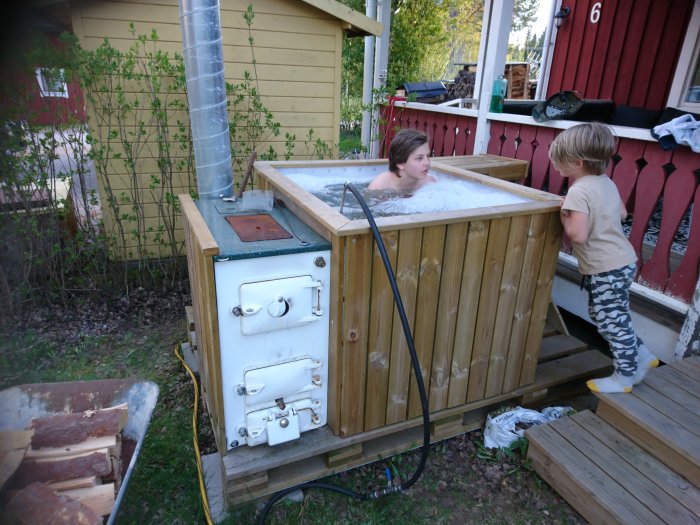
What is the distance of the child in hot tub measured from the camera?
116 inches

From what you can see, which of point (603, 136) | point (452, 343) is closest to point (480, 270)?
point (452, 343)

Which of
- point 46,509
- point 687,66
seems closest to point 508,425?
point 46,509

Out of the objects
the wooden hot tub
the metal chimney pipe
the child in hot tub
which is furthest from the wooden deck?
the metal chimney pipe

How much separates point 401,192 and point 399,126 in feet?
9.55

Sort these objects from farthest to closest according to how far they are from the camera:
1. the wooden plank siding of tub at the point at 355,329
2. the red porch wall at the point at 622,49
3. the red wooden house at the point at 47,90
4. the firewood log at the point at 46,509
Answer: the red porch wall at the point at 622,49, the red wooden house at the point at 47,90, the wooden plank siding of tub at the point at 355,329, the firewood log at the point at 46,509

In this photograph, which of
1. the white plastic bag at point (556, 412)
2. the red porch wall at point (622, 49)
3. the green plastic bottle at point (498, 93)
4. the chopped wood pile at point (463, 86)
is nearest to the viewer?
the white plastic bag at point (556, 412)

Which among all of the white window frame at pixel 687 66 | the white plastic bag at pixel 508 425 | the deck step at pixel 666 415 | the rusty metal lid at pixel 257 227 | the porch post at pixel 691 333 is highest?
the white window frame at pixel 687 66

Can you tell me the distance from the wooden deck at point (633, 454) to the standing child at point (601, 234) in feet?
0.53

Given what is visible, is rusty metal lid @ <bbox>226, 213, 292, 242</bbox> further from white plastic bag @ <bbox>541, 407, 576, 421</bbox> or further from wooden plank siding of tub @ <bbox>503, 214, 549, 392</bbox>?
white plastic bag @ <bbox>541, 407, 576, 421</bbox>

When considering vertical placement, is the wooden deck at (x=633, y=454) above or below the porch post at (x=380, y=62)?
below

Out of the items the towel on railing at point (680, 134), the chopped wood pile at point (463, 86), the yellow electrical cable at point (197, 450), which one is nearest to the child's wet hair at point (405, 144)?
the towel on railing at point (680, 134)

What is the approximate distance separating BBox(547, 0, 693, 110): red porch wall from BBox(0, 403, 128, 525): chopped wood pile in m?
6.26

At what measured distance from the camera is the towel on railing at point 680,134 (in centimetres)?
264

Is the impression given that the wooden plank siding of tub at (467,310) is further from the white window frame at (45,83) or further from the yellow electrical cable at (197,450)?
the white window frame at (45,83)
